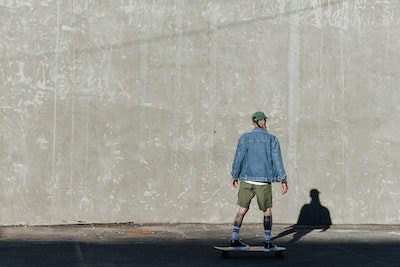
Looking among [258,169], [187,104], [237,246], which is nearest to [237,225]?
[237,246]

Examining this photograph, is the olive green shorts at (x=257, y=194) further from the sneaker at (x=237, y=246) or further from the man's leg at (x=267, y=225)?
the sneaker at (x=237, y=246)

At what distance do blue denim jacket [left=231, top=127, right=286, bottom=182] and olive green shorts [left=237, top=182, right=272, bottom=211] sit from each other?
107 millimetres

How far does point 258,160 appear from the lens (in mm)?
12000

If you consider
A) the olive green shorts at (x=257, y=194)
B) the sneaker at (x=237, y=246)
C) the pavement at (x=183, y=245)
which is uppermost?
the olive green shorts at (x=257, y=194)

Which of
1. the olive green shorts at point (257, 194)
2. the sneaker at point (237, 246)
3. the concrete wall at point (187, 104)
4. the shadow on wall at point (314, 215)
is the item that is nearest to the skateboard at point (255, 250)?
the sneaker at point (237, 246)

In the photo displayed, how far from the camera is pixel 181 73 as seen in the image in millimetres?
15000

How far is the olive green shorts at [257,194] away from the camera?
11977 millimetres

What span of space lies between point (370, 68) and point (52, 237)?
597 centimetres

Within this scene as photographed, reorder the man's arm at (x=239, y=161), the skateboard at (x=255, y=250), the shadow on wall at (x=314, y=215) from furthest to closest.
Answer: the shadow on wall at (x=314, y=215) < the man's arm at (x=239, y=161) < the skateboard at (x=255, y=250)

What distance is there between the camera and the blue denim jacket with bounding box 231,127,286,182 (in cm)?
1199

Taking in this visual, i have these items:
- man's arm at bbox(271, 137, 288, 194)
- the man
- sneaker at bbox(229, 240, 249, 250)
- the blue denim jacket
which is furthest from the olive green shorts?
sneaker at bbox(229, 240, 249, 250)

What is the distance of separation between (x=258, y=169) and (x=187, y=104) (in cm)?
332

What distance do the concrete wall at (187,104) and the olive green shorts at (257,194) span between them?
3065mm

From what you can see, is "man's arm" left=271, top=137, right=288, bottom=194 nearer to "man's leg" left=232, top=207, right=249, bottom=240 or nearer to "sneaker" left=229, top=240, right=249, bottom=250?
"man's leg" left=232, top=207, right=249, bottom=240
